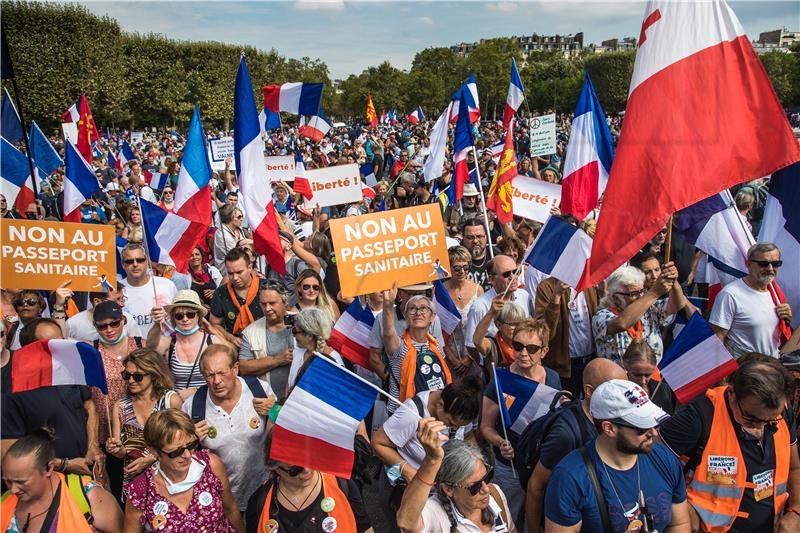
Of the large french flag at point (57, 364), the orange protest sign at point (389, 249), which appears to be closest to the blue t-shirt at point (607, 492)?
the orange protest sign at point (389, 249)

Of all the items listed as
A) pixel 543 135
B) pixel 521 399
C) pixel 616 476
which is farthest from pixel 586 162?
pixel 543 135

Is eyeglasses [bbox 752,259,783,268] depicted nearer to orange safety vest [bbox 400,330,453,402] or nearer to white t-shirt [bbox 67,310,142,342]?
orange safety vest [bbox 400,330,453,402]

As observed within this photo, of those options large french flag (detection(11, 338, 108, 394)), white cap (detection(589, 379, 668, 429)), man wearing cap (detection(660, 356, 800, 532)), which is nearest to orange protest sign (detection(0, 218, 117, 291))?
large french flag (detection(11, 338, 108, 394))

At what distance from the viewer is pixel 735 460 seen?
307 cm

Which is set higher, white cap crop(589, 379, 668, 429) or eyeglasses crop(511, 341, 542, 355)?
white cap crop(589, 379, 668, 429)

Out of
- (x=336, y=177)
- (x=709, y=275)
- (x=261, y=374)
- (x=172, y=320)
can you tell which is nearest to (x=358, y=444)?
(x=261, y=374)

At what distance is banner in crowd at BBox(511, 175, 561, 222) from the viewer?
7312 mm

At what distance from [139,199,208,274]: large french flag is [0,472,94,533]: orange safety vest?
9.90 ft

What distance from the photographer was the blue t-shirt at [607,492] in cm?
272

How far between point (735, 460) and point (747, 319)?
168 cm

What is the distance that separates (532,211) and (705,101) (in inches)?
157

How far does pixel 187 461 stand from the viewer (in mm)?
3025

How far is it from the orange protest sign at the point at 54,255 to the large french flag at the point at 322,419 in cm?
271

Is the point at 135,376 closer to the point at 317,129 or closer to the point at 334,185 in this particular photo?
the point at 334,185
